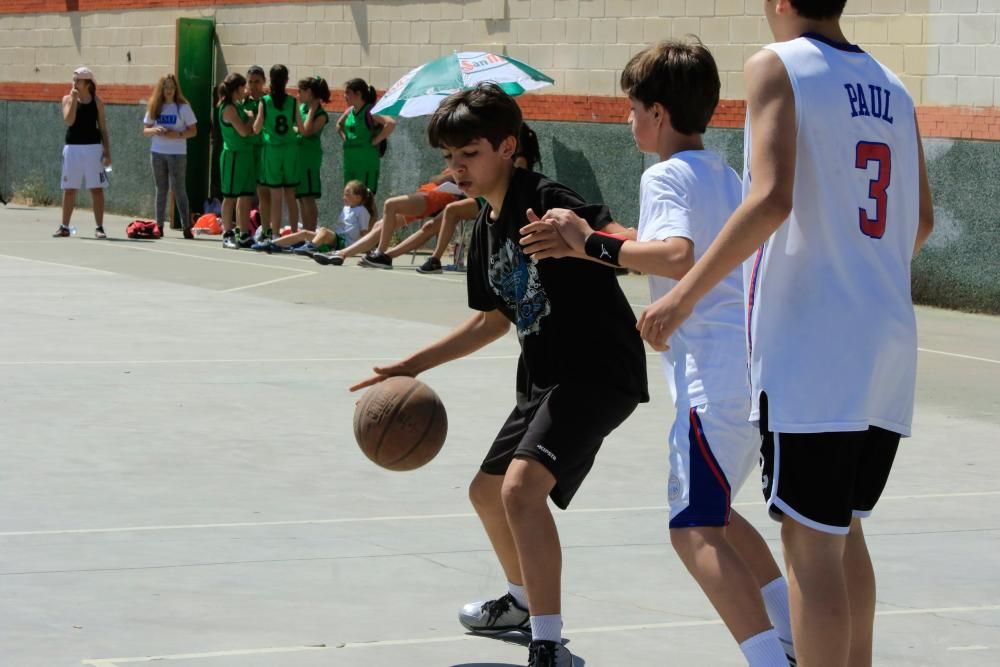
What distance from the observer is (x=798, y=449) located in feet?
13.2

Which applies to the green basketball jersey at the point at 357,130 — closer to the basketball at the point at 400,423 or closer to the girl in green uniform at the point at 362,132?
the girl in green uniform at the point at 362,132

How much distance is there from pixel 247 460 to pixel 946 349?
666 cm

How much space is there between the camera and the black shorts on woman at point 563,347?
16.7ft

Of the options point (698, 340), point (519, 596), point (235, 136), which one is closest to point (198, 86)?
point (235, 136)

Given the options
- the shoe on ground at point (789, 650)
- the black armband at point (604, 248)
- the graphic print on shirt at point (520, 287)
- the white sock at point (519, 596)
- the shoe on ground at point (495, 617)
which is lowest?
the shoe on ground at point (495, 617)

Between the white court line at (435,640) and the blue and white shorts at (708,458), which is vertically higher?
the blue and white shorts at (708,458)

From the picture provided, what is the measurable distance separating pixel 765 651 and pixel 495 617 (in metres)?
1.34

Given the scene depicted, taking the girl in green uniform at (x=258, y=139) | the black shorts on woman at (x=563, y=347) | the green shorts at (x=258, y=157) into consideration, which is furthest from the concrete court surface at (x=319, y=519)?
the green shorts at (x=258, y=157)

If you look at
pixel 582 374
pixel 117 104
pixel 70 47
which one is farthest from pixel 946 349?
pixel 70 47

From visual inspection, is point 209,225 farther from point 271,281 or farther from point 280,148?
point 271,281

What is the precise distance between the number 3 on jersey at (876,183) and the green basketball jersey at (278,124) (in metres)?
17.3

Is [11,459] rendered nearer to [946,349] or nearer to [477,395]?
[477,395]

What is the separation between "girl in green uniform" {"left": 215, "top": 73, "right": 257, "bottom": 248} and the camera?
70.0ft

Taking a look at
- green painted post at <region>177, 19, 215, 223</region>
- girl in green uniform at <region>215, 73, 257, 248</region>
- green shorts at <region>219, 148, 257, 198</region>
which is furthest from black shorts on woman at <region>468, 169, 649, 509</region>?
green painted post at <region>177, 19, 215, 223</region>
